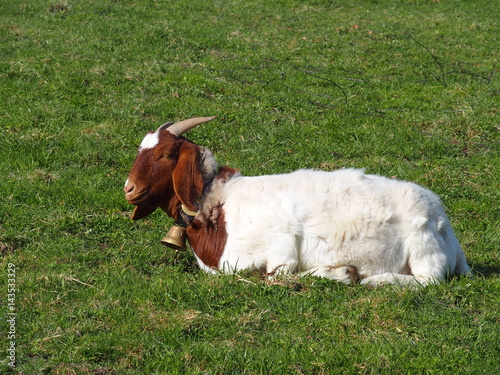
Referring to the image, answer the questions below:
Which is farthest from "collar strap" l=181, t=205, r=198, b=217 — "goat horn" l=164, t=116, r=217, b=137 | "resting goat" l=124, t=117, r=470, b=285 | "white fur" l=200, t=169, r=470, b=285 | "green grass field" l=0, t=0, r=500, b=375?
"goat horn" l=164, t=116, r=217, b=137

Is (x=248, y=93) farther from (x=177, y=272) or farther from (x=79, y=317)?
(x=79, y=317)

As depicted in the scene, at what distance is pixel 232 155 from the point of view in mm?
9977

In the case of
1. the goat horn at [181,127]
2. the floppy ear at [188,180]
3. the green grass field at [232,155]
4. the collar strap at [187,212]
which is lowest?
the green grass field at [232,155]

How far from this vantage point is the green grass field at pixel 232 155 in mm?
5004

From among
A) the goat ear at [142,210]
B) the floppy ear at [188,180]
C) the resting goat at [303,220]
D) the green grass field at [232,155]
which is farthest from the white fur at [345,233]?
the goat ear at [142,210]

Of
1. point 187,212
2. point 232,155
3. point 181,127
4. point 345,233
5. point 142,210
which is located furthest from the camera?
point 232,155

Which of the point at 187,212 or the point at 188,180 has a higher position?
the point at 188,180

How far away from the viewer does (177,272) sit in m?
6.47

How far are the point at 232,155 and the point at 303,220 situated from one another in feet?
13.4

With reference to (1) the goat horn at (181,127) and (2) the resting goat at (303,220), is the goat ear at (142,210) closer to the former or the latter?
(2) the resting goat at (303,220)

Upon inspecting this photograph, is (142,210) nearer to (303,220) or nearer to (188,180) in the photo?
(188,180)

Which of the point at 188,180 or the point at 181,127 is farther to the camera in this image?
the point at 181,127

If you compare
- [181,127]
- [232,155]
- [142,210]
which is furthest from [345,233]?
[232,155]

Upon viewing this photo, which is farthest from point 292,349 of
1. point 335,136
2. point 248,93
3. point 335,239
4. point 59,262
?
point 248,93
